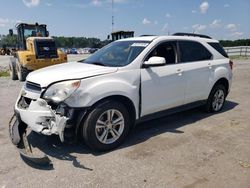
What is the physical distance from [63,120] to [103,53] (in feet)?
6.98

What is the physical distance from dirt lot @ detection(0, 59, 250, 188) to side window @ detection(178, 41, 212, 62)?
136 cm

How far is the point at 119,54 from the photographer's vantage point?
518 cm

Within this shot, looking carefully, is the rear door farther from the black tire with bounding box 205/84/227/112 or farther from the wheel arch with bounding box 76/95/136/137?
the wheel arch with bounding box 76/95/136/137

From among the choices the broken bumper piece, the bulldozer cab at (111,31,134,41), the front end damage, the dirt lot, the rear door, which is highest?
the bulldozer cab at (111,31,134,41)

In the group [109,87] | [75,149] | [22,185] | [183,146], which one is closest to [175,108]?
[183,146]

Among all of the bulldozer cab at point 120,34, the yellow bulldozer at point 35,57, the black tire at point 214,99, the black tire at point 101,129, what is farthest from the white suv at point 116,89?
the bulldozer cab at point 120,34

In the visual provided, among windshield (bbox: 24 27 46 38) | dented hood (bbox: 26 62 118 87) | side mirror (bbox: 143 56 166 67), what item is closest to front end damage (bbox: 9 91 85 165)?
dented hood (bbox: 26 62 118 87)

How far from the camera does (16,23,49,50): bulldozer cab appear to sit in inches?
594

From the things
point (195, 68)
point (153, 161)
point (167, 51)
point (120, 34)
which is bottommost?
point (153, 161)

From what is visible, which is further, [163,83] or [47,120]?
[163,83]

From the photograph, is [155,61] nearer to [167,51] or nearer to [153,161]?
[167,51]

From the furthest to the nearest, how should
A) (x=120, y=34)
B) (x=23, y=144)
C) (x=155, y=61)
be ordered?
(x=120, y=34)
(x=155, y=61)
(x=23, y=144)

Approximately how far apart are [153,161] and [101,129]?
0.94 metres

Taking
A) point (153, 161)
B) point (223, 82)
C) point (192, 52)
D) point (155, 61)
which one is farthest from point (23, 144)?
point (223, 82)
